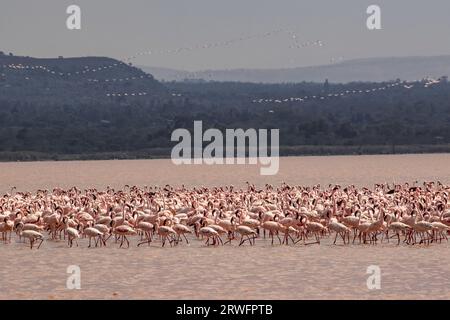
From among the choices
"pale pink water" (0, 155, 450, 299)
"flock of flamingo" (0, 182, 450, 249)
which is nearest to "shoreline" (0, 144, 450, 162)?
"flock of flamingo" (0, 182, 450, 249)

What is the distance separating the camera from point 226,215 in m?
28.9

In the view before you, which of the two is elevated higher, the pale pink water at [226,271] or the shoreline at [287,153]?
the pale pink water at [226,271]

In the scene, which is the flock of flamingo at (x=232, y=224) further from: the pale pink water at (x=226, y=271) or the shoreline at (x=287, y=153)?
the shoreline at (x=287, y=153)

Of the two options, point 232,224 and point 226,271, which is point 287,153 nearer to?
point 232,224

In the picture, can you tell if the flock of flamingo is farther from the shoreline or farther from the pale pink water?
the shoreline

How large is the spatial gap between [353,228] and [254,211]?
13.0 ft

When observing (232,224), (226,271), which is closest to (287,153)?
(232,224)

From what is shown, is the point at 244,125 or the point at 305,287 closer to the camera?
the point at 305,287

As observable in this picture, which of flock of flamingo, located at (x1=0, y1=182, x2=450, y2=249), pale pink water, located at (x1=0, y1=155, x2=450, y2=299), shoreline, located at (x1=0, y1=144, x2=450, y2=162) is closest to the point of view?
pale pink water, located at (x1=0, y1=155, x2=450, y2=299)

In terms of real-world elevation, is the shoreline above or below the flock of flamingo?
below

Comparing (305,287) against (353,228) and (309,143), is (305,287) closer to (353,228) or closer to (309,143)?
(353,228)

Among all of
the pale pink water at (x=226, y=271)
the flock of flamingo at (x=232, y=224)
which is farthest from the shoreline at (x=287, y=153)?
the pale pink water at (x=226, y=271)

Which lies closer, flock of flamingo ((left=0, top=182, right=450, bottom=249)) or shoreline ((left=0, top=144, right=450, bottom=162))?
flock of flamingo ((left=0, top=182, right=450, bottom=249))
